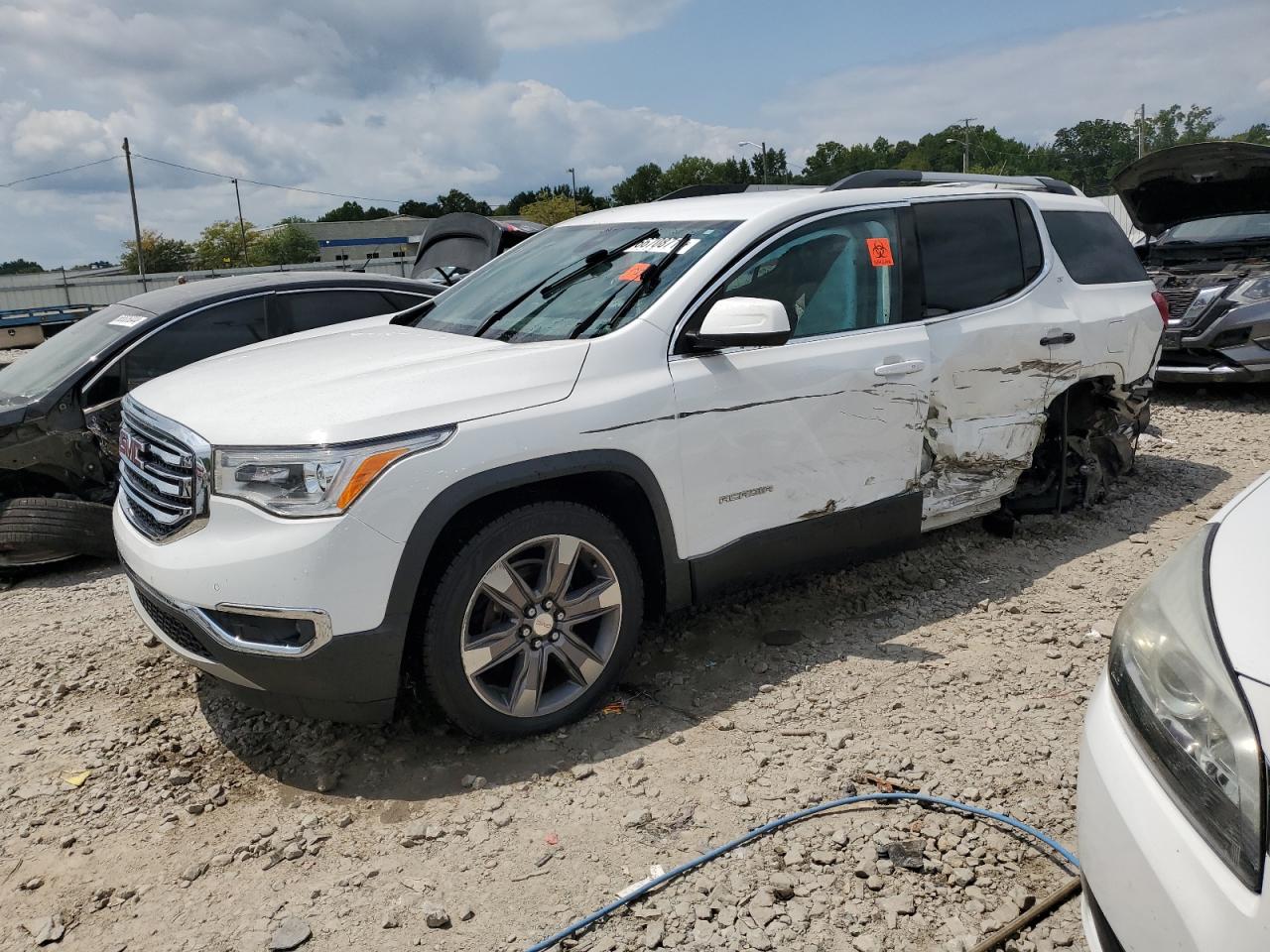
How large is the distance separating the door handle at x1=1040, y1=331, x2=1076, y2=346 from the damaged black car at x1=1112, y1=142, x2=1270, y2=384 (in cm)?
438

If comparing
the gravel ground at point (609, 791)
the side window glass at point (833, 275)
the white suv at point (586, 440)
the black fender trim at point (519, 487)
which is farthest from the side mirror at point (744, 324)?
the gravel ground at point (609, 791)

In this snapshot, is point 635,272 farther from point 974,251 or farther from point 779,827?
point 779,827

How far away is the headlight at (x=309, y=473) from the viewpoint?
9.38 feet

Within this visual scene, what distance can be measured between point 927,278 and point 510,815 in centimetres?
287

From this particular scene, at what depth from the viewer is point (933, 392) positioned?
4215 millimetres

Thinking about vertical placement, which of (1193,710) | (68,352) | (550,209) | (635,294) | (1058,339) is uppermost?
(550,209)

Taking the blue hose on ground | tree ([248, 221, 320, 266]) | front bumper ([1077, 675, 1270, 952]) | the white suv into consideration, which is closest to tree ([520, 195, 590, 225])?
tree ([248, 221, 320, 266])

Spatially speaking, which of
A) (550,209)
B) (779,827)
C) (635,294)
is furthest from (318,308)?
(550,209)

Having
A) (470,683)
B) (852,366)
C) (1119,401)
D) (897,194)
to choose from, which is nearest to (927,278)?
(897,194)

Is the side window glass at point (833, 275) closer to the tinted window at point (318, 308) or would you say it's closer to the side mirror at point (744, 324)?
the side mirror at point (744, 324)

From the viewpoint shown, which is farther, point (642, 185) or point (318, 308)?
point (642, 185)

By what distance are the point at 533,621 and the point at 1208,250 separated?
8918mm

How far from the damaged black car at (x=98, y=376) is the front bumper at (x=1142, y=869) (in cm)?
511

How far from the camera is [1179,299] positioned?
8648mm
